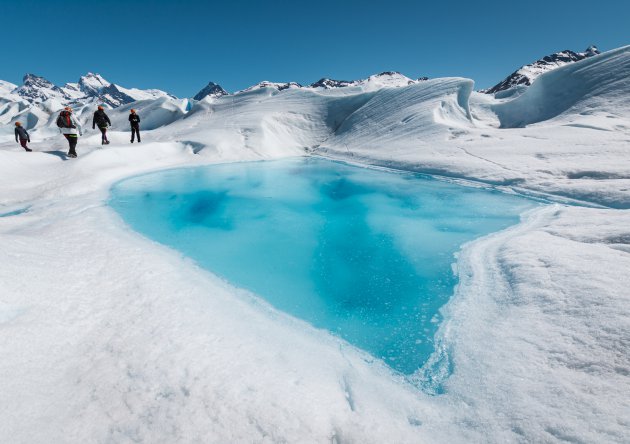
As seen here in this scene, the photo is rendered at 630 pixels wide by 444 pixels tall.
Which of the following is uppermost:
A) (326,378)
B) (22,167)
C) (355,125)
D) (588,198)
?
(355,125)

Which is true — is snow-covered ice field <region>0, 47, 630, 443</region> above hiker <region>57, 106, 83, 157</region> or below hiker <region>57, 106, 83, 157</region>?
below

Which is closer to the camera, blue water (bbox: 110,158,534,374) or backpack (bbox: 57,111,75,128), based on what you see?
blue water (bbox: 110,158,534,374)

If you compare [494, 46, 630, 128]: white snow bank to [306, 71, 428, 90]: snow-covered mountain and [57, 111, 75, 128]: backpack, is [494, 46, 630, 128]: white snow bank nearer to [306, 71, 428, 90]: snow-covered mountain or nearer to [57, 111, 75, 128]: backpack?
[306, 71, 428, 90]: snow-covered mountain

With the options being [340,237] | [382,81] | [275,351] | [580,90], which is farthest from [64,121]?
[382,81]

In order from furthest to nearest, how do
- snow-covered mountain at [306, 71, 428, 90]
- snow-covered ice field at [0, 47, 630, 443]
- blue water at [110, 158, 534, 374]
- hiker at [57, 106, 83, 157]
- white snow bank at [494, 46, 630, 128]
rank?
snow-covered mountain at [306, 71, 428, 90] → white snow bank at [494, 46, 630, 128] → hiker at [57, 106, 83, 157] → blue water at [110, 158, 534, 374] → snow-covered ice field at [0, 47, 630, 443]

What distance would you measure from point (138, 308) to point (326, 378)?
6.55 feet

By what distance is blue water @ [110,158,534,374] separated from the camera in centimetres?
341

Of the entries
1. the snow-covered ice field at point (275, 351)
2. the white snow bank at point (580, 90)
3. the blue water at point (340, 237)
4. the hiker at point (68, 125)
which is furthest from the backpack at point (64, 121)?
the white snow bank at point (580, 90)

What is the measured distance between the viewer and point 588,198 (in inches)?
260

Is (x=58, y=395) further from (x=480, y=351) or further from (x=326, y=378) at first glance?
(x=480, y=351)

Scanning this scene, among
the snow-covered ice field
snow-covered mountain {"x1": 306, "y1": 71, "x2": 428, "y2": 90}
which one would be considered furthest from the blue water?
snow-covered mountain {"x1": 306, "y1": 71, "x2": 428, "y2": 90}

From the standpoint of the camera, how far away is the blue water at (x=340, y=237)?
3412mm

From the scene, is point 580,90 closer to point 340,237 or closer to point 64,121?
point 340,237

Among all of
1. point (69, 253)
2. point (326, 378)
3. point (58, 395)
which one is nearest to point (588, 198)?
point (326, 378)
